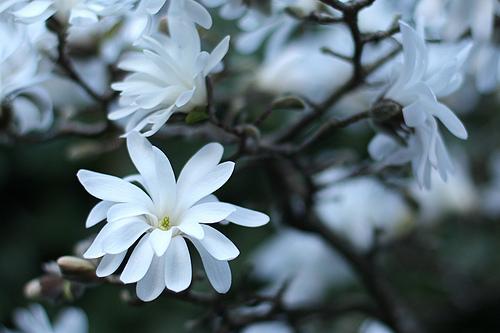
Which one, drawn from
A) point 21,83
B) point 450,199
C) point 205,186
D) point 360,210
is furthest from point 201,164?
point 450,199

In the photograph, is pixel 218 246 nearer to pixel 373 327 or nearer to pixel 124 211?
pixel 124 211

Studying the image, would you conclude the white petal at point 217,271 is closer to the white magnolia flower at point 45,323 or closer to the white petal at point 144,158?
the white petal at point 144,158

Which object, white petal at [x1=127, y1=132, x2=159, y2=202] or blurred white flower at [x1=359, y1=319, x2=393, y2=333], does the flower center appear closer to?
white petal at [x1=127, y1=132, x2=159, y2=202]

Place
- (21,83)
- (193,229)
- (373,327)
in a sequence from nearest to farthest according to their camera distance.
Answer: (193,229) < (21,83) < (373,327)

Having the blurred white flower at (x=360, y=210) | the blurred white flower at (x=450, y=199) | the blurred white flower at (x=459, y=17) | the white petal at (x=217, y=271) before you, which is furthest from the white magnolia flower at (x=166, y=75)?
the blurred white flower at (x=450, y=199)

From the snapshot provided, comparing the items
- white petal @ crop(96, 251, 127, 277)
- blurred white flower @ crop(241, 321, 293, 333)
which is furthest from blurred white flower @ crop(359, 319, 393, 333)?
white petal @ crop(96, 251, 127, 277)

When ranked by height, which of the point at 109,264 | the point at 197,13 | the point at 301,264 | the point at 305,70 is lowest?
the point at 301,264

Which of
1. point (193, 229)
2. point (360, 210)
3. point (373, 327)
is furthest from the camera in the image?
point (360, 210)
